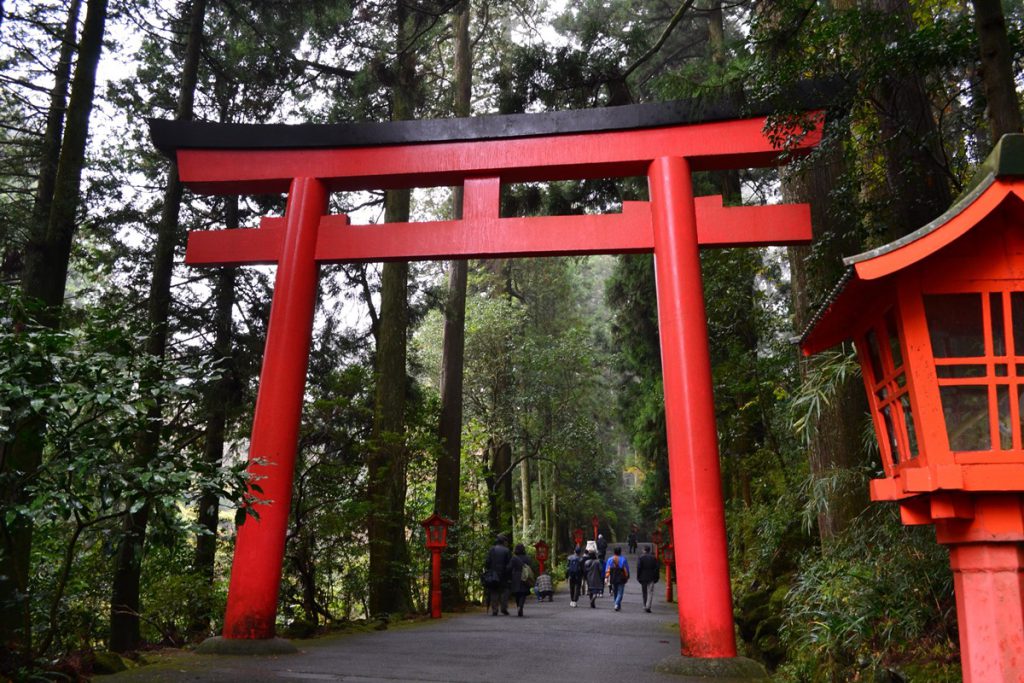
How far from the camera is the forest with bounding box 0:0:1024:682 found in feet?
15.7

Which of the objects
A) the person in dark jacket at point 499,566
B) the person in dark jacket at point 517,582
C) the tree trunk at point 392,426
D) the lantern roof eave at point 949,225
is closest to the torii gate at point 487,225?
the lantern roof eave at point 949,225

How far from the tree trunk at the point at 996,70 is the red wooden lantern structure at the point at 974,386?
39.7 inches

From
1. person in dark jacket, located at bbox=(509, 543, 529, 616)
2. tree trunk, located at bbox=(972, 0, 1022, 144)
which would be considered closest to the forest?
tree trunk, located at bbox=(972, 0, 1022, 144)

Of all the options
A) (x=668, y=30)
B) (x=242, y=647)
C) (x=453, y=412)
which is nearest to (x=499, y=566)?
(x=453, y=412)

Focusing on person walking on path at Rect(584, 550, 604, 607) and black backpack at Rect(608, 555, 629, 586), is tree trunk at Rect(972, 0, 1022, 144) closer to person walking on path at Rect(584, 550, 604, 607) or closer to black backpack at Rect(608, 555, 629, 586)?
black backpack at Rect(608, 555, 629, 586)

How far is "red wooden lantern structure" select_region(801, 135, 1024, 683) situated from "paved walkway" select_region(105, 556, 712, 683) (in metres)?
2.66

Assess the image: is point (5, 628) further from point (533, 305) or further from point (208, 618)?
point (533, 305)

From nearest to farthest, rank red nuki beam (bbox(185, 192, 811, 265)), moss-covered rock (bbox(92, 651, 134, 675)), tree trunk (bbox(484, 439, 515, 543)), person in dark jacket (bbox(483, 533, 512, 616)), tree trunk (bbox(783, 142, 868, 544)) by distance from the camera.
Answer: moss-covered rock (bbox(92, 651, 134, 675)) < tree trunk (bbox(783, 142, 868, 544)) < red nuki beam (bbox(185, 192, 811, 265)) < person in dark jacket (bbox(483, 533, 512, 616)) < tree trunk (bbox(484, 439, 515, 543))

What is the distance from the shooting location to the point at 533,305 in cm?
2575

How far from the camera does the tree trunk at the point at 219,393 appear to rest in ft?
37.0

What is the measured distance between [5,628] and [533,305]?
67.0 ft

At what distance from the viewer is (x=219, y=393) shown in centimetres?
1155

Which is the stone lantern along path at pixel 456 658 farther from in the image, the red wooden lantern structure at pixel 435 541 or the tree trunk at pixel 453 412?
the tree trunk at pixel 453 412

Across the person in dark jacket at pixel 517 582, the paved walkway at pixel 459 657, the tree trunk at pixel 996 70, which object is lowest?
the paved walkway at pixel 459 657
